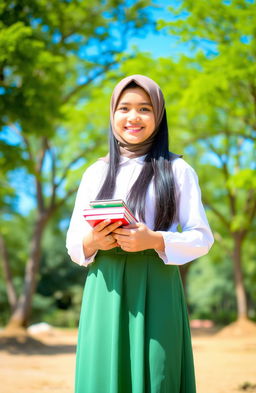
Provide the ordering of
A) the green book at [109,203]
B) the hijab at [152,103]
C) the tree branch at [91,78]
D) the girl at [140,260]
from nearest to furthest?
the green book at [109,203], the girl at [140,260], the hijab at [152,103], the tree branch at [91,78]

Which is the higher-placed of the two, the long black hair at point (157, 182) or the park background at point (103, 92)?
the park background at point (103, 92)

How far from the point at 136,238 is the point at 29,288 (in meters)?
12.4

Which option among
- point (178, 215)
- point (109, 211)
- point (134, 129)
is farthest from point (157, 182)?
point (109, 211)

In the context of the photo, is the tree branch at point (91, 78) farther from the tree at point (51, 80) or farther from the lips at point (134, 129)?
the lips at point (134, 129)

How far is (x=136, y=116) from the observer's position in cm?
217

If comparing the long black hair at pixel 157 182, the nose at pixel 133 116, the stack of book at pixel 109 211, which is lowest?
the stack of book at pixel 109 211

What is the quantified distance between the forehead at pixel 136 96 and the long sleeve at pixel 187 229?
345 millimetres

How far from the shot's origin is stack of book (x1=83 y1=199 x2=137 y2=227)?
1767 millimetres

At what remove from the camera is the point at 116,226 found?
1829 mm

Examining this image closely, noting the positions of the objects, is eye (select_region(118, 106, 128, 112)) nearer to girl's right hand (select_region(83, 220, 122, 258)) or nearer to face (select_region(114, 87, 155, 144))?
face (select_region(114, 87, 155, 144))

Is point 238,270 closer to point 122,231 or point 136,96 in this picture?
point 136,96

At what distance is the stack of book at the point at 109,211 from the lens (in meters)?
1.77

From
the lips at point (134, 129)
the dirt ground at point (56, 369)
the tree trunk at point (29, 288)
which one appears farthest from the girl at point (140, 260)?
the tree trunk at point (29, 288)

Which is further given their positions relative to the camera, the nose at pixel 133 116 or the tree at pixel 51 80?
the tree at pixel 51 80
